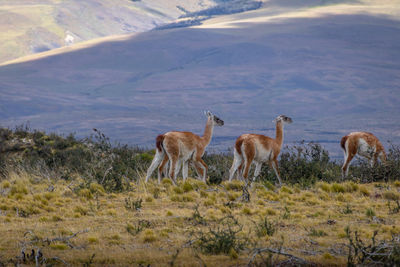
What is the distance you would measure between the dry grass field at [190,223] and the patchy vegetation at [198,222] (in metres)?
0.02

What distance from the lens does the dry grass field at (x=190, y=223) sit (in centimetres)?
721

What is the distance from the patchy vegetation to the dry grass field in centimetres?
2

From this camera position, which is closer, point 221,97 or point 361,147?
point 361,147

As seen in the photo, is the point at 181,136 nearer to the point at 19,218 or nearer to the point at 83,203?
the point at 83,203

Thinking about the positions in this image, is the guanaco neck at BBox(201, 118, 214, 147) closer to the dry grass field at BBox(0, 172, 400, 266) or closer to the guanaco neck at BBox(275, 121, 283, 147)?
the dry grass field at BBox(0, 172, 400, 266)

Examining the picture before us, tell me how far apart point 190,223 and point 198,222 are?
0.63 ft

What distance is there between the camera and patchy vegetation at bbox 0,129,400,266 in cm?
708

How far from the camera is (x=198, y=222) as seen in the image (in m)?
9.20

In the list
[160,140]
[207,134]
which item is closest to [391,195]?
[207,134]

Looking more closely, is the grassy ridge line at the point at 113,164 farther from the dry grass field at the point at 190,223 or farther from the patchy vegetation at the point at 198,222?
the dry grass field at the point at 190,223

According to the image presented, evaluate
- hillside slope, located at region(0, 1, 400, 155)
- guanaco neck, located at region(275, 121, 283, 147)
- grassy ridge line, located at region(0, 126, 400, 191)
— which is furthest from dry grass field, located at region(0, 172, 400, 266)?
hillside slope, located at region(0, 1, 400, 155)

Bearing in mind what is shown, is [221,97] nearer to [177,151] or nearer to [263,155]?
[263,155]

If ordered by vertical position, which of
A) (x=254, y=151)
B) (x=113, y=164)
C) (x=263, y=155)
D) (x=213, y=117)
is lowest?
(x=113, y=164)

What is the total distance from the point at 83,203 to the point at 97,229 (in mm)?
2821
